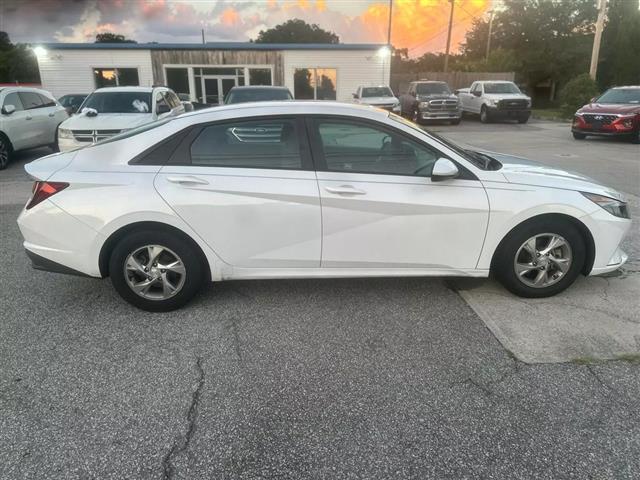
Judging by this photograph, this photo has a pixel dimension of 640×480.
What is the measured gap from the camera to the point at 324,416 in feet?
8.72

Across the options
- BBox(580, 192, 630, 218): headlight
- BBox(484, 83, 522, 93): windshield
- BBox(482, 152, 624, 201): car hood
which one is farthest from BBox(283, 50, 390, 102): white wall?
BBox(580, 192, 630, 218): headlight

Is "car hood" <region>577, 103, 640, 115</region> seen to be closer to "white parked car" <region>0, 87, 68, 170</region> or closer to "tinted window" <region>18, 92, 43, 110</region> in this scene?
"white parked car" <region>0, 87, 68, 170</region>

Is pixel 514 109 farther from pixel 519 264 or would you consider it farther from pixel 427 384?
pixel 427 384

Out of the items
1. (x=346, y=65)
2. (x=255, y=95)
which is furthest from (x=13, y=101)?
(x=346, y=65)

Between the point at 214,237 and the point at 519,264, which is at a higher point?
the point at 214,237

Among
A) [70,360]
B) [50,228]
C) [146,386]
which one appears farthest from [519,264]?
[50,228]

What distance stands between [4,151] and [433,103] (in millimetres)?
16927

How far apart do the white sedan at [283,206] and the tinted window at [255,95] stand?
26.6 feet

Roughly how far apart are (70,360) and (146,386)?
0.67 metres

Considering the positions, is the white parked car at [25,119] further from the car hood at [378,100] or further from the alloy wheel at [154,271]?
the car hood at [378,100]

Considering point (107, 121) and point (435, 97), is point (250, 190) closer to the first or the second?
point (107, 121)

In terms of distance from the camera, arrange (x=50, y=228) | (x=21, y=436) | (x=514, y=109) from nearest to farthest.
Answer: (x=21, y=436)
(x=50, y=228)
(x=514, y=109)

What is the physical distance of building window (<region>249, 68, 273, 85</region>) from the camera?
2625 centimetres

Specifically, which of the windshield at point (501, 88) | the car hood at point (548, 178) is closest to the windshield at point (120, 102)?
the car hood at point (548, 178)
